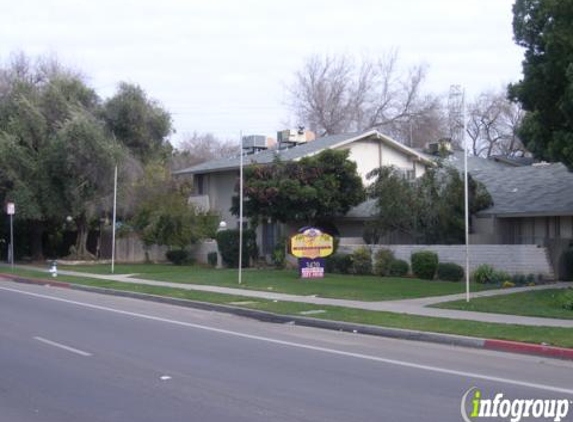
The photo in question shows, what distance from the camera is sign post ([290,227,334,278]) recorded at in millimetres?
26969

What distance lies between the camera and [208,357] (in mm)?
Result: 11805

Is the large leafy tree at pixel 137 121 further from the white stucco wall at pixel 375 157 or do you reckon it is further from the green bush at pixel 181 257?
the white stucco wall at pixel 375 157

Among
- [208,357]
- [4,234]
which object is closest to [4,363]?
[208,357]

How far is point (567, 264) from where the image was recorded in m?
24.2

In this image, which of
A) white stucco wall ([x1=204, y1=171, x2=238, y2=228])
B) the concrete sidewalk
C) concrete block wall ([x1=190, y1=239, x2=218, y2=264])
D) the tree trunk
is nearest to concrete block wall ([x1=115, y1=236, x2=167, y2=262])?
concrete block wall ([x1=190, y1=239, x2=218, y2=264])

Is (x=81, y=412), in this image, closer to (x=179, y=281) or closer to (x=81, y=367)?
(x=81, y=367)

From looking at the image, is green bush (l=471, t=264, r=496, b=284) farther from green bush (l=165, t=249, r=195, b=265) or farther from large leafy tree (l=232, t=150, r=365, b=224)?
green bush (l=165, t=249, r=195, b=265)

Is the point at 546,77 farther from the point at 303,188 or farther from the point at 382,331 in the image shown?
the point at 303,188

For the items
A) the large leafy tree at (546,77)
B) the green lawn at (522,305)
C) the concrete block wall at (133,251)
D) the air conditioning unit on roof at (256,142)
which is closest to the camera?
the green lawn at (522,305)

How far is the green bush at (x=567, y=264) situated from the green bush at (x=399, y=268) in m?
5.26

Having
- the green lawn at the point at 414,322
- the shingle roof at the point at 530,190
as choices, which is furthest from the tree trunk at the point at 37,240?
the shingle roof at the point at 530,190

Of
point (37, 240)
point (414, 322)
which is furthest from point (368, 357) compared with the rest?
point (37, 240)

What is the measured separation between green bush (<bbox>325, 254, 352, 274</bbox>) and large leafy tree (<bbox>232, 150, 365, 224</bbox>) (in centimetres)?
260

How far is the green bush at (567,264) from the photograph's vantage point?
24.1 m
